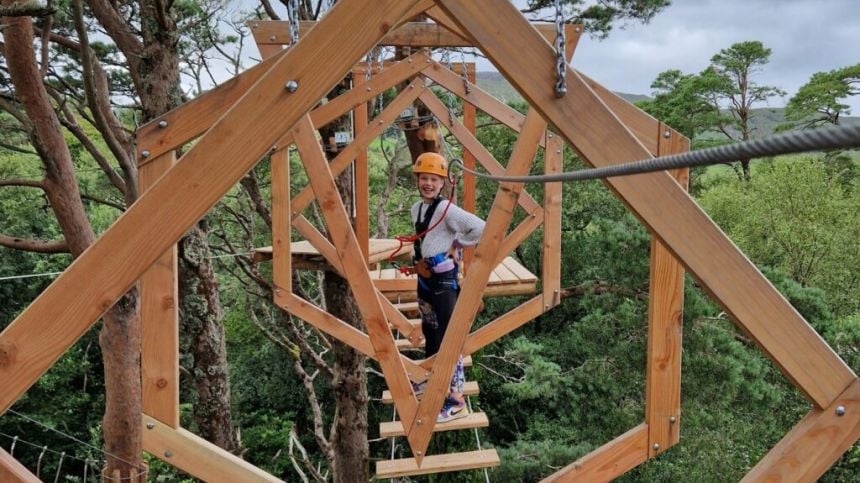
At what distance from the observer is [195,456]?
176 cm

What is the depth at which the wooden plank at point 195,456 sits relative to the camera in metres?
1.72

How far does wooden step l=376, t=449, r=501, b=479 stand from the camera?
2.84 m

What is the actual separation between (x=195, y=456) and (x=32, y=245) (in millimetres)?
2817

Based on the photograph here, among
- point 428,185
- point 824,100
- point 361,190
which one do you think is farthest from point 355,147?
point 824,100

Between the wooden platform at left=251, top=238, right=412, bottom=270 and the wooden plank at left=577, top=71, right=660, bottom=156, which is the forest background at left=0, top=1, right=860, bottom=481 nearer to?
the wooden platform at left=251, top=238, right=412, bottom=270

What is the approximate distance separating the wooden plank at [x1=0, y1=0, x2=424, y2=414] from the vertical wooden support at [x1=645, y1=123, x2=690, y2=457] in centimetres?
137

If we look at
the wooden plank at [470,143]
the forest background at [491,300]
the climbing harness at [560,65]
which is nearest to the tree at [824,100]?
the forest background at [491,300]

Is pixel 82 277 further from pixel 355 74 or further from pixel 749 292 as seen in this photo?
pixel 355 74

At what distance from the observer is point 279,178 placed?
345 centimetres

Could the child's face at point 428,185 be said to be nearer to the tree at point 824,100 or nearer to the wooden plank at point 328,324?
the wooden plank at point 328,324

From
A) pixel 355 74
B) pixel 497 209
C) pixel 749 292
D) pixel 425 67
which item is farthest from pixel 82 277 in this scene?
pixel 355 74

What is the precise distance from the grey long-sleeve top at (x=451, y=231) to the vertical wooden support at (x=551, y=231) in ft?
1.80

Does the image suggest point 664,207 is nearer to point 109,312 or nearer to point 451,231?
point 451,231

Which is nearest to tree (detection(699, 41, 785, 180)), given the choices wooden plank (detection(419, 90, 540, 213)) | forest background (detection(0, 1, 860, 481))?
forest background (detection(0, 1, 860, 481))
